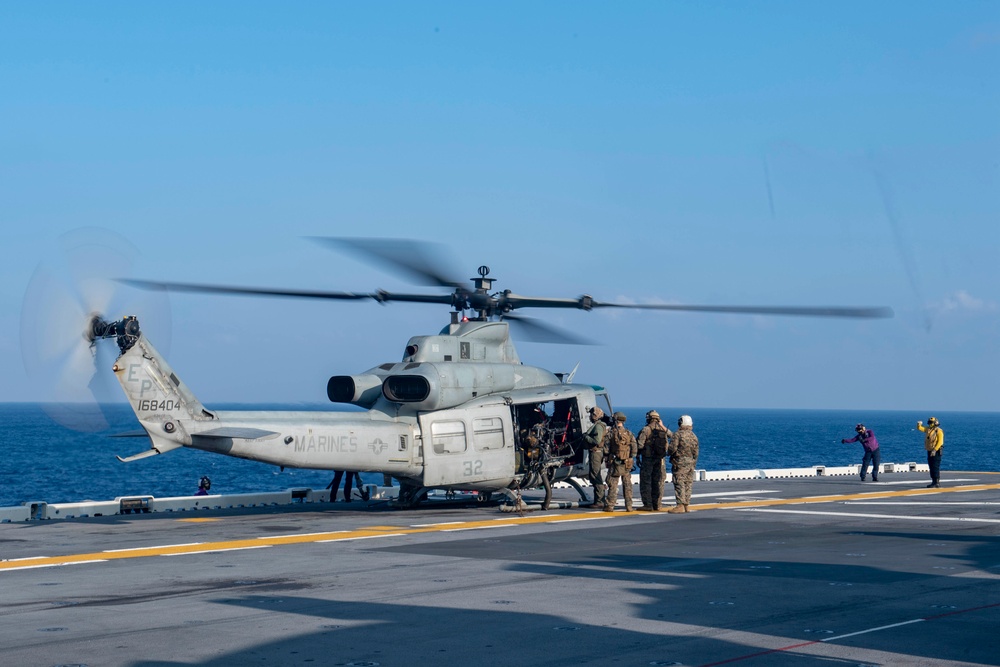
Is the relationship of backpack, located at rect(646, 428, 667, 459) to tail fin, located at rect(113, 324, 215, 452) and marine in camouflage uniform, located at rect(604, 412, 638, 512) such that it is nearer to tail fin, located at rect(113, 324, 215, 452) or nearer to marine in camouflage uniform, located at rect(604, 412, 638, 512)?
marine in camouflage uniform, located at rect(604, 412, 638, 512)

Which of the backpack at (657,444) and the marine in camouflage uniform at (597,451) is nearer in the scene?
the backpack at (657,444)

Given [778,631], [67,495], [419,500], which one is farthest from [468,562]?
[67,495]

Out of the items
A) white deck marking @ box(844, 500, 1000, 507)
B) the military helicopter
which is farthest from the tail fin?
white deck marking @ box(844, 500, 1000, 507)

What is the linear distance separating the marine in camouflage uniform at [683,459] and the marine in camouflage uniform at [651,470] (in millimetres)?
284

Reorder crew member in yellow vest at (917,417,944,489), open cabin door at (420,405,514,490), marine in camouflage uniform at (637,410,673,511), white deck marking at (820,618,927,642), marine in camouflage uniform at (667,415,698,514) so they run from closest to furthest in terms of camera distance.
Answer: white deck marking at (820,618,927,642) < open cabin door at (420,405,514,490) < marine in camouflage uniform at (667,415,698,514) < marine in camouflage uniform at (637,410,673,511) < crew member in yellow vest at (917,417,944,489)

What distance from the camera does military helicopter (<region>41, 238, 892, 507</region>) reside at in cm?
1759

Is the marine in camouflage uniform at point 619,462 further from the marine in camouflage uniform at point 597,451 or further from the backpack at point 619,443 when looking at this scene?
the marine in camouflage uniform at point 597,451

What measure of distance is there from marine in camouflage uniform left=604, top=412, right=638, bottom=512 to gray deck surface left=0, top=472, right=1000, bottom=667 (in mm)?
930

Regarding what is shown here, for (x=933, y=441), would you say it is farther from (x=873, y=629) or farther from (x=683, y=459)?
(x=873, y=629)

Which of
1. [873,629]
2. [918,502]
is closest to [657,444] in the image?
[918,502]

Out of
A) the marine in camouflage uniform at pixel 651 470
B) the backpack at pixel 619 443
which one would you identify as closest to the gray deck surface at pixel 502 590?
the marine in camouflage uniform at pixel 651 470

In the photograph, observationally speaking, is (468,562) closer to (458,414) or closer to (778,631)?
(778,631)

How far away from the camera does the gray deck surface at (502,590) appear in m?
8.66

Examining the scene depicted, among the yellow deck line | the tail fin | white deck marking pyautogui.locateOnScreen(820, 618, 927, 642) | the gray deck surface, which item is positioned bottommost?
white deck marking pyautogui.locateOnScreen(820, 618, 927, 642)
